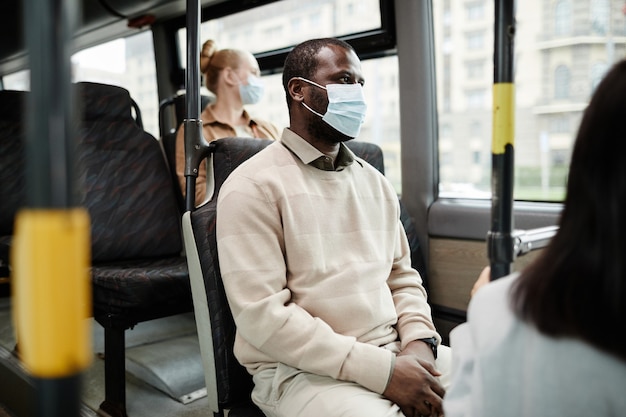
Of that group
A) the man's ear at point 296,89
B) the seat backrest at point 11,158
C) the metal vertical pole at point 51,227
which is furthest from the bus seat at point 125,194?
the metal vertical pole at point 51,227

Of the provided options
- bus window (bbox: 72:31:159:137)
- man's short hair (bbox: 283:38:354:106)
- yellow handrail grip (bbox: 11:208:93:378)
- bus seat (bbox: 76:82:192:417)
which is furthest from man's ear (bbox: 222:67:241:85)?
yellow handrail grip (bbox: 11:208:93:378)

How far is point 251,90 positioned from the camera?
3.09 metres

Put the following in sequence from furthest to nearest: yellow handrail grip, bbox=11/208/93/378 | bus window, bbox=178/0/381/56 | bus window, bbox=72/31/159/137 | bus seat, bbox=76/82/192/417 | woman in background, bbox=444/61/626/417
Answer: bus window, bbox=72/31/159/137 < bus window, bbox=178/0/381/56 < bus seat, bbox=76/82/192/417 < woman in background, bbox=444/61/626/417 < yellow handrail grip, bbox=11/208/93/378

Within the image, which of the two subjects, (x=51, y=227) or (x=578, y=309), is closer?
(x=51, y=227)

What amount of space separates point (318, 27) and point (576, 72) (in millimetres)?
1474

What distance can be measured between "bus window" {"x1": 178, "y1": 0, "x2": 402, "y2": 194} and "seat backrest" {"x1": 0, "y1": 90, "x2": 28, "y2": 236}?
123 centimetres

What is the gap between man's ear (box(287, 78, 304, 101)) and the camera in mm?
1771

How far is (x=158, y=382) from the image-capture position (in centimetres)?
266

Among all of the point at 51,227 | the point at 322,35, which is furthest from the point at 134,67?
the point at 51,227

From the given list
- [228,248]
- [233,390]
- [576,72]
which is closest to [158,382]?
[233,390]

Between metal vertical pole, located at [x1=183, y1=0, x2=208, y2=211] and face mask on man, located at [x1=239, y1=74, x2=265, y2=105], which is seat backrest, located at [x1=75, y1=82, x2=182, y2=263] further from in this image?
metal vertical pole, located at [x1=183, y1=0, x2=208, y2=211]

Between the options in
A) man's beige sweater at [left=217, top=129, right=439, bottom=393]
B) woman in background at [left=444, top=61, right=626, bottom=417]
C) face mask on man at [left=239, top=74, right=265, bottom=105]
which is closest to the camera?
woman in background at [left=444, top=61, right=626, bottom=417]

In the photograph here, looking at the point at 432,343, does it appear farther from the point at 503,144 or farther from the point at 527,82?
the point at 527,82

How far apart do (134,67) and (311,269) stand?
3.47 meters
